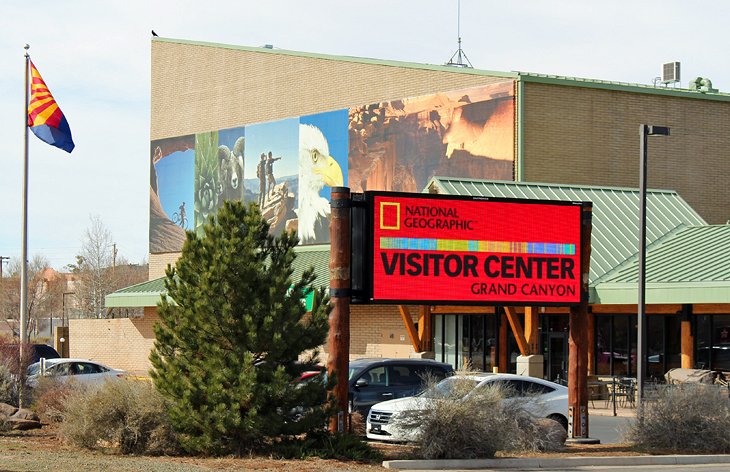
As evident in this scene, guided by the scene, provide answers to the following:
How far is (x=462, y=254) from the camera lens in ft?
71.3

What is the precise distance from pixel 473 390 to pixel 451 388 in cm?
44

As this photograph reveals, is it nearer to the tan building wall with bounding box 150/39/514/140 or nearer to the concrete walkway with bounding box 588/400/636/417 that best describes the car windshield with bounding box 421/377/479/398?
the concrete walkway with bounding box 588/400/636/417

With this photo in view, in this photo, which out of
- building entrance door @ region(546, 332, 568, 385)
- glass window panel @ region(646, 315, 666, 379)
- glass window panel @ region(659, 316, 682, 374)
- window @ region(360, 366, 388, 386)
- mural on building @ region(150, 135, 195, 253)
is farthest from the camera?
mural on building @ region(150, 135, 195, 253)

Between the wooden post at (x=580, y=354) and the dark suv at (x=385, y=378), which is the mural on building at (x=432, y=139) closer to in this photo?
the dark suv at (x=385, y=378)

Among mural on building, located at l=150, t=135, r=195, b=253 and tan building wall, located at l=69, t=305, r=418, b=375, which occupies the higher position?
mural on building, located at l=150, t=135, r=195, b=253

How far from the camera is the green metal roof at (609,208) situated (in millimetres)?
38844

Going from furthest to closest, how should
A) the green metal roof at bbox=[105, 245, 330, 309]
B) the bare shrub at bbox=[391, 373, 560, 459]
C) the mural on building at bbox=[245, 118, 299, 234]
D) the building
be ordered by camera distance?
the mural on building at bbox=[245, 118, 299, 234] → the green metal roof at bbox=[105, 245, 330, 309] → the building → the bare shrub at bbox=[391, 373, 560, 459]

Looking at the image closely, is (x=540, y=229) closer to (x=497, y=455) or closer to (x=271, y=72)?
(x=497, y=455)

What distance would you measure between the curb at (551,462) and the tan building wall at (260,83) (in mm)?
25316

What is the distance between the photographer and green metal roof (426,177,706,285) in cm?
3884

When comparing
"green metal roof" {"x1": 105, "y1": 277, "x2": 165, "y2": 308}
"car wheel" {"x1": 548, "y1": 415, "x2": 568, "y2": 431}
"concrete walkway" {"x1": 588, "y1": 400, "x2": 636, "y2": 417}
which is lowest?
"concrete walkway" {"x1": 588, "y1": 400, "x2": 636, "y2": 417}

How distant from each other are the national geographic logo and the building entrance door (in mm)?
20088

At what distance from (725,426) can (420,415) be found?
6.11 m

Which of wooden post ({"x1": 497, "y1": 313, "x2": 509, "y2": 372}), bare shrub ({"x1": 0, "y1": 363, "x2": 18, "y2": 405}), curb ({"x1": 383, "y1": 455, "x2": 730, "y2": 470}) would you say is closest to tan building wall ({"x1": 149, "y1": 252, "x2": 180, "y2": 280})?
wooden post ({"x1": 497, "y1": 313, "x2": 509, "y2": 372})
